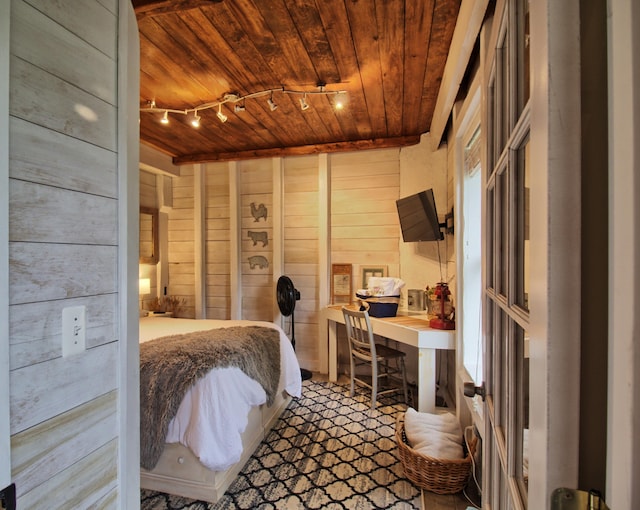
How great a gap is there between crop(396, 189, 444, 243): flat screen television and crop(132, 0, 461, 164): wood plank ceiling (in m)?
0.79

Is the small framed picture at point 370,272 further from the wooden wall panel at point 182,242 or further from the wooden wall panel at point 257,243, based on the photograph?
the wooden wall panel at point 182,242

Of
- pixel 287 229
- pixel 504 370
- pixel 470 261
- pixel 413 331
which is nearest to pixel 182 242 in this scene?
pixel 287 229

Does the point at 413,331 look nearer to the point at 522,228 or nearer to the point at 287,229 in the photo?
the point at 522,228

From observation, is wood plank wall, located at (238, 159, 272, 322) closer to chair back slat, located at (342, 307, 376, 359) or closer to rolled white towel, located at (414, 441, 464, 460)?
chair back slat, located at (342, 307, 376, 359)

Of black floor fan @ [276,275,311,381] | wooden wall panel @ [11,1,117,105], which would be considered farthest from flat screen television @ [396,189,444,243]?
wooden wall panel @ [11,1,117,105]

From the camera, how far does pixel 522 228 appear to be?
0.70 meters

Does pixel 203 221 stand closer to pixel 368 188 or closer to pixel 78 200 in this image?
pixel 368 188

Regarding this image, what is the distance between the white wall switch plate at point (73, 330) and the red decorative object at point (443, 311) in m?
2.27

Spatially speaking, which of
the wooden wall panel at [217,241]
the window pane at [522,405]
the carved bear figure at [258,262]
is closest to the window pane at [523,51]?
the window pane at [522,405]

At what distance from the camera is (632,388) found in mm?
315

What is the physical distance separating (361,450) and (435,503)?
58 cm

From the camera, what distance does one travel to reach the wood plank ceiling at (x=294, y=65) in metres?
1.67

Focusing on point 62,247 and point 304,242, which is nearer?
point 62,247

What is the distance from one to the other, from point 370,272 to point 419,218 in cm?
93
